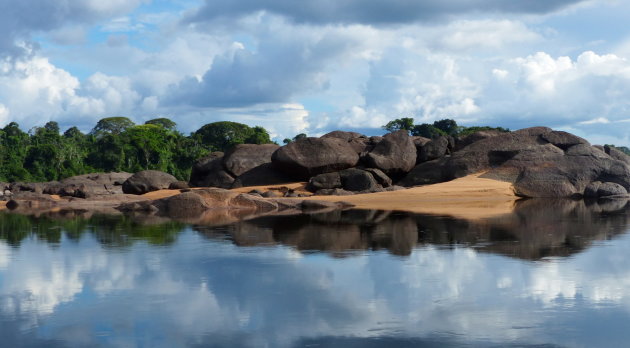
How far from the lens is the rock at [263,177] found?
38.7m

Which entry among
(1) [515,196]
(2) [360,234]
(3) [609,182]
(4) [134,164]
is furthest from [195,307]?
(4) [134,164]

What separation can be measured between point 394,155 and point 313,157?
4491 mm

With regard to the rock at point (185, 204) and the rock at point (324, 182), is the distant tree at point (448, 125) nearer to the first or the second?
the rock at point (324, 182)

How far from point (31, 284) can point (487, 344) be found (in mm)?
6608

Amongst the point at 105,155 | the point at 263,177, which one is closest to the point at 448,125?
the point at 105,155

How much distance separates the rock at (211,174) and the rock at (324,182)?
620 centimetres

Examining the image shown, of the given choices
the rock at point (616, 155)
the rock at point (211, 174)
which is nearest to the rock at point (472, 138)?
the rock at point (616, 155)

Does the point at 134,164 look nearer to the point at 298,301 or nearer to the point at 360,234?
the point at 360,234

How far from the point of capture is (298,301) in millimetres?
8211

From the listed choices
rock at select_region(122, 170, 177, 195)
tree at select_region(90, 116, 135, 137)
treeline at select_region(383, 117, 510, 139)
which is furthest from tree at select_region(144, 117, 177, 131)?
rock at select_region(122, 170, 177, 195)

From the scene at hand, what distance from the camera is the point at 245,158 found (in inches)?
1630

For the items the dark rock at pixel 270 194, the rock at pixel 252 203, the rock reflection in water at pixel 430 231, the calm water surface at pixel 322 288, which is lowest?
the calm water surface at pixel 322 288

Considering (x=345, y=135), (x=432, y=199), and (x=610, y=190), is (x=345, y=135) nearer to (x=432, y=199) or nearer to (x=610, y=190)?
(x=432, y=199)

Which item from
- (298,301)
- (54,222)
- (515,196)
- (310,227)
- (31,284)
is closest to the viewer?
(298,301)
